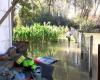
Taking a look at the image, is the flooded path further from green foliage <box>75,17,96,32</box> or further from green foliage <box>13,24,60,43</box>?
green foliage <box>75,17,96,32</box>

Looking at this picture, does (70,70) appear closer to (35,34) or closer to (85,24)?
(35,34)

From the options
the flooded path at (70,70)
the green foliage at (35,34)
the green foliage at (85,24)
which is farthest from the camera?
the green foliage at (85,24)

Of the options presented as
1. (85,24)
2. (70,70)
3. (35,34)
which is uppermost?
(85,24)

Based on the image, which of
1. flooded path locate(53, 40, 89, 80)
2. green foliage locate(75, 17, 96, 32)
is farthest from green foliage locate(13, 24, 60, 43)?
green foliage locate(75, 17, 96, 32)

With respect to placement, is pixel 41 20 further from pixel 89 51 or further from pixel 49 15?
pixel 89 51

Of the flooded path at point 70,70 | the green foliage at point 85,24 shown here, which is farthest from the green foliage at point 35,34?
the green foliage at point 85,24

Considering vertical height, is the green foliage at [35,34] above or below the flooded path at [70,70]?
above

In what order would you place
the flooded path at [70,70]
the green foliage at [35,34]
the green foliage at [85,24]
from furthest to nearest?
the green foliage at [85,24] → the green foliage at [35,34] → the flooded path at [70,70]

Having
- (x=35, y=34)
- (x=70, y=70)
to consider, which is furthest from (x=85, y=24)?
(x=70, y=70)

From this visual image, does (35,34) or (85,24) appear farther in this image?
(85,24)

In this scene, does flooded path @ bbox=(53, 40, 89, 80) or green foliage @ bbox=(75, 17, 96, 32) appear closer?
flooded path @ bbox=(53, 40, 89, 80)

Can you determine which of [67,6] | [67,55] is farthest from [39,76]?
[67,6]

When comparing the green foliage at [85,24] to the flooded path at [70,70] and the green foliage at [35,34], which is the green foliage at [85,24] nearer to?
the green foliage at [35,34]

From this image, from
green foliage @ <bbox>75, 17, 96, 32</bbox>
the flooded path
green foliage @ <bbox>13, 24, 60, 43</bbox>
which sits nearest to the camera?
the flooded path
